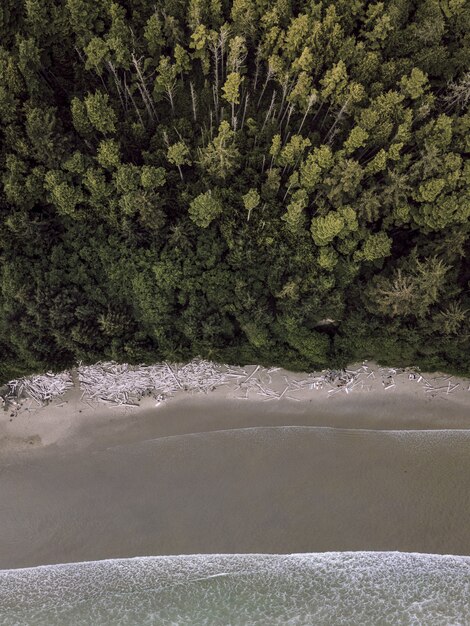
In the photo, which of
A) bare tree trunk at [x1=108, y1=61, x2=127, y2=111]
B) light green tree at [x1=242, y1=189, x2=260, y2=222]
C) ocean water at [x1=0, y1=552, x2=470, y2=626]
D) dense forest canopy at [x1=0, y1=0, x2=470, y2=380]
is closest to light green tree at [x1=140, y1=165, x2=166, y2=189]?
dense forest canopy at [x1=0, y1=0, x2=470, y2=380]

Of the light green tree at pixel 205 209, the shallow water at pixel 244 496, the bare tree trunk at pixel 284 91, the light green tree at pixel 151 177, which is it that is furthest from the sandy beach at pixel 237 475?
the bare tree trunk at pixel 284 91

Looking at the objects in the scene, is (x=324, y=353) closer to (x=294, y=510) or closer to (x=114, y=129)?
(x=294, y=510)

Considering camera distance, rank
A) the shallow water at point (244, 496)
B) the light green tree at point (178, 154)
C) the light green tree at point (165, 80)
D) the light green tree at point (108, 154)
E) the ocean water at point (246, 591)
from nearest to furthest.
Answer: the light green tree at point (108, 154)
the light green tree at point (178, 154)
the ocean water at point (246, 591)
the light green tree at point (165, 80)
the shallow water at point (244, 496)

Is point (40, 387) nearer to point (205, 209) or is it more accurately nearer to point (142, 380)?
point (142, 380)

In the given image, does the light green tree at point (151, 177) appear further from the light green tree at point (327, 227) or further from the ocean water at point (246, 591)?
the ocean water at point (246, 591)

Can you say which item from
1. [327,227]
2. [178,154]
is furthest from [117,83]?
[327,227]
